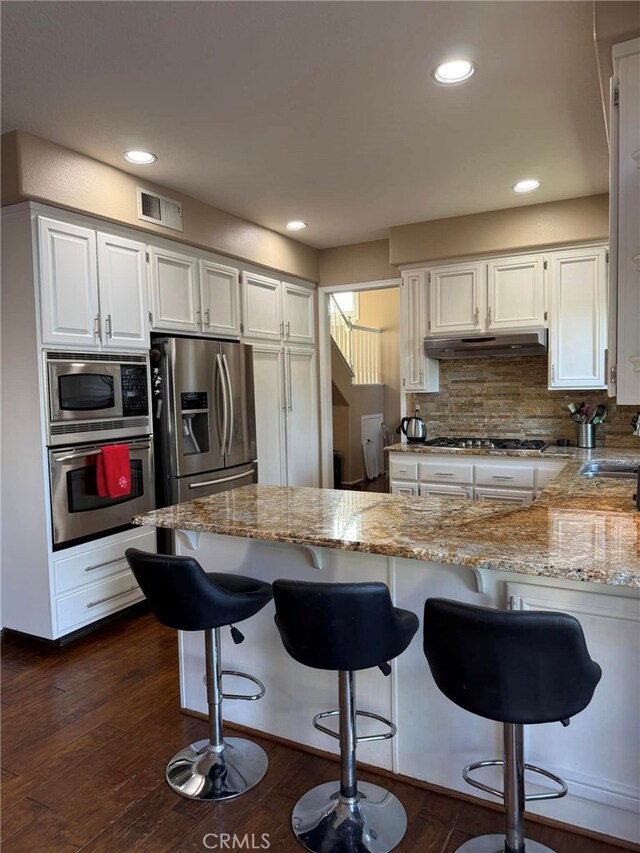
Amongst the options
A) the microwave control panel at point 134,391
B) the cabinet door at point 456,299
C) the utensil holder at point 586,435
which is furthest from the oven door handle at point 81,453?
the utensil holder at point 586,435

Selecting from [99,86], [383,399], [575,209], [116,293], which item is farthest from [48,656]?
[383,399]

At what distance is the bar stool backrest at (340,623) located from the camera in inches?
57.0

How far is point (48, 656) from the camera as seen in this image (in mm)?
2920

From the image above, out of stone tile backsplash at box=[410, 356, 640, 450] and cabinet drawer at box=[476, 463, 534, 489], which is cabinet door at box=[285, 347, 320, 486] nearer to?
stone tile backsplash at box=[410, 356, 640, 450]

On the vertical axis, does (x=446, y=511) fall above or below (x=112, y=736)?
above

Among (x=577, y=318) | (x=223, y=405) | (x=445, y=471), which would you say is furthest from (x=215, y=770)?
(x=577, y=318)

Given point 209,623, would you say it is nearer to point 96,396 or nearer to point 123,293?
point 96,396

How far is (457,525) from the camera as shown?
6.03ft

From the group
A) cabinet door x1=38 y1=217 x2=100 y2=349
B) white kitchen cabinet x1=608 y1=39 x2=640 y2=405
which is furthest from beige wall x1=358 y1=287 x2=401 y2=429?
white kitchen cabinet x1=608 y1=39 x2=640 y2=405

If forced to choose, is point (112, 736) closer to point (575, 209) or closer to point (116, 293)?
point (116, 293)

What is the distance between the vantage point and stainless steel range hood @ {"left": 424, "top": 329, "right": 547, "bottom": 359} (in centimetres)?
399

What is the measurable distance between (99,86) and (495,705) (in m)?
2.66

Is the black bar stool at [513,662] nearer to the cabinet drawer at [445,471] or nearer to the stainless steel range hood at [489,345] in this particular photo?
the cabinet drawer at [445,471]

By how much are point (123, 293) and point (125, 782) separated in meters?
2.48
